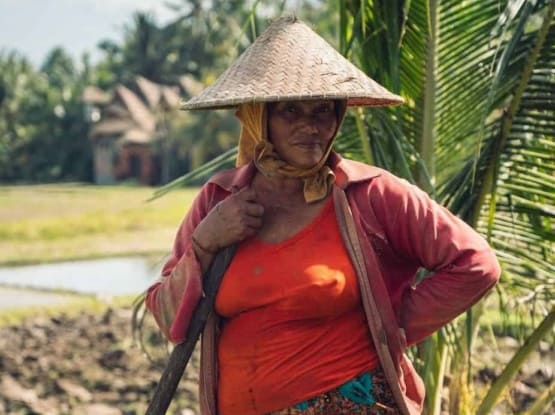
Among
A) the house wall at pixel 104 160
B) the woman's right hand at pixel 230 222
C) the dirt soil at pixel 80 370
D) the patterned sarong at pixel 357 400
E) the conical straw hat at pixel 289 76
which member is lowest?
the house wall at pixel 104 160

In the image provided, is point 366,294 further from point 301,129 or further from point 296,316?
point 301,129

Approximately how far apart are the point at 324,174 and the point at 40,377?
5453 millimetres

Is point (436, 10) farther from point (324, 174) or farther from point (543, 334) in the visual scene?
point (324, 174)

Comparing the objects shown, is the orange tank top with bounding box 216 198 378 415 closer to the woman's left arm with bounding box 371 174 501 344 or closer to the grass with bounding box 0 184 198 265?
the woman's left arm with bounding box 371 174 501 344

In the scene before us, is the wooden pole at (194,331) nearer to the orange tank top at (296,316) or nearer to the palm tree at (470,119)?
the orange tank top at (296,316)

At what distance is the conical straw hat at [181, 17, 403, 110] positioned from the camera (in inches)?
85.9

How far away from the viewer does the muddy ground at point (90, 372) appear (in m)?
6.34

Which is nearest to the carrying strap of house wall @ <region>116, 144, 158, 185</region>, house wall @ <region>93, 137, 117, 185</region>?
house wall @ <region>116, 144, 158, 185</region>

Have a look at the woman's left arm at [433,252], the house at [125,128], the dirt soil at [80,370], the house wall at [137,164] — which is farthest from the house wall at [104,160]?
the woman's left arm at [433,252]

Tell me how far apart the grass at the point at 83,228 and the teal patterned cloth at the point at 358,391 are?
10.3 m

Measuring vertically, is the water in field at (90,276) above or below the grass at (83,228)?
above

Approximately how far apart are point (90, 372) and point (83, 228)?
13.6m

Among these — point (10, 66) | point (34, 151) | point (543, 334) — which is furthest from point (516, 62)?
point (10, 66)

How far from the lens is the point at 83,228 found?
67.9ft
